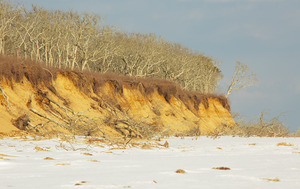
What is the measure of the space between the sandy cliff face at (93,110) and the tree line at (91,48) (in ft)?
20.9

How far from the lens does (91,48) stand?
131 feet

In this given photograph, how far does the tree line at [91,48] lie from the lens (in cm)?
3300

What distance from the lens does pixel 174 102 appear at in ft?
91.7

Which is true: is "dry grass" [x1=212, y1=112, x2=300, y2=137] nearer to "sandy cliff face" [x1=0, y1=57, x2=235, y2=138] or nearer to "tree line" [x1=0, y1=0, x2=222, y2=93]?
"sandy cliff face" [x1=0, y1=57, x2=235, y2=138]

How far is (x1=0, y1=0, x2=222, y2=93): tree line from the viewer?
108 feet

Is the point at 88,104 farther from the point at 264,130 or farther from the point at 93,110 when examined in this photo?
the point at 264,130

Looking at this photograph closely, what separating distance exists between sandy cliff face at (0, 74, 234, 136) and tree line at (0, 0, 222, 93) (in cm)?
636

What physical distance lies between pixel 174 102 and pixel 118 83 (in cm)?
671

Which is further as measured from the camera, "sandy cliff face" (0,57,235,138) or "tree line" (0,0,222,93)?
"tree line" (0,0,222,93)

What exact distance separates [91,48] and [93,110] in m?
22.9

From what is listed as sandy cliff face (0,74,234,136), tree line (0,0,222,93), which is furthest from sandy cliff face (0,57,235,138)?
tree line (0,0,222,93)

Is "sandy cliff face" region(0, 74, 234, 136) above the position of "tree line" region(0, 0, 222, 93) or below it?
below

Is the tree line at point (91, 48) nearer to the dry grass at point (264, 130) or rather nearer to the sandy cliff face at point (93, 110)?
the sandy cliff face at point (93, 110)

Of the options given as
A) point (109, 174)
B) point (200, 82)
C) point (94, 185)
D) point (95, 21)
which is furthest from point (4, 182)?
point (200, 82)
